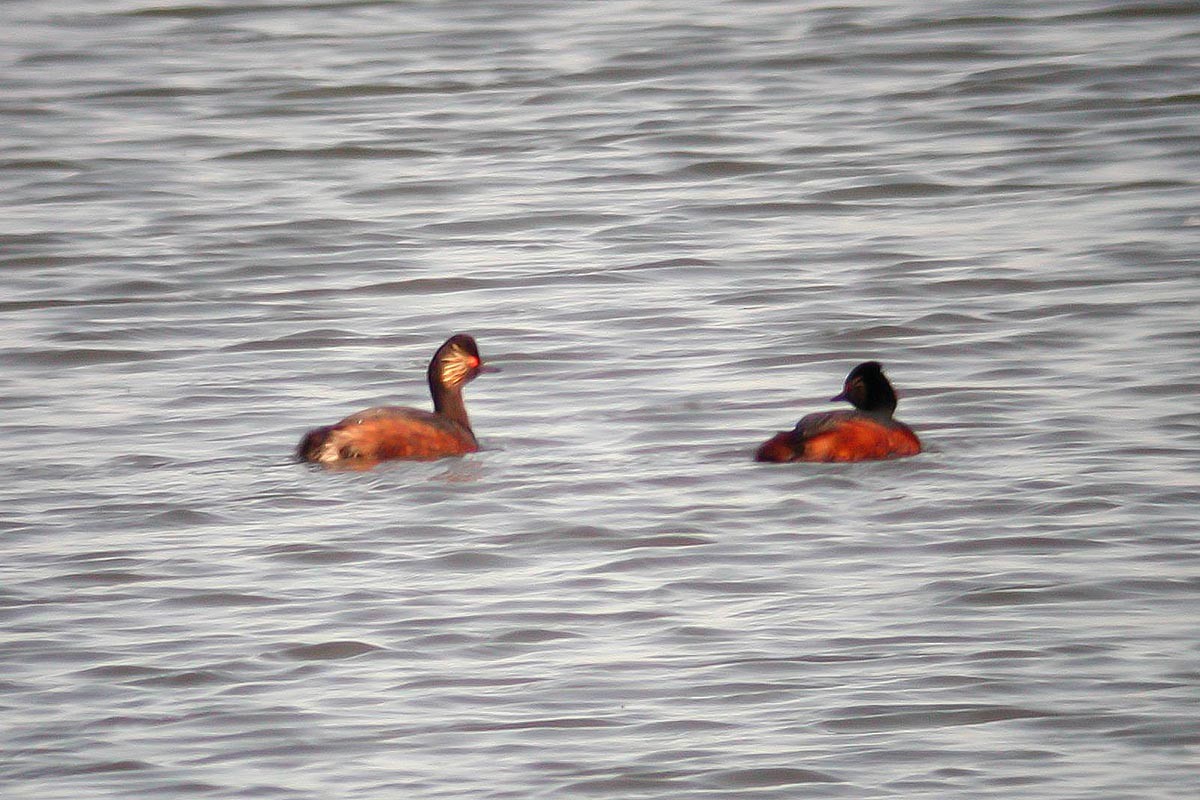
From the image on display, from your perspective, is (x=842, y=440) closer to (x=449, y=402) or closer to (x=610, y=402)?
(x=610, y=402)

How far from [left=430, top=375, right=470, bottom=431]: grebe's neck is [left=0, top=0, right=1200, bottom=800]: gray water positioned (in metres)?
0.15

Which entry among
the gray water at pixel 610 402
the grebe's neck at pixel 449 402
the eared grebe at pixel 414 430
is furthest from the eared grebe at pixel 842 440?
the grebe's neck at pixel 449 402

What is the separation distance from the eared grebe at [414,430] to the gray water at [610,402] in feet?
0.34

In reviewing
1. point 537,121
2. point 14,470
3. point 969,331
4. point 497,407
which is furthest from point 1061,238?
point 14,470

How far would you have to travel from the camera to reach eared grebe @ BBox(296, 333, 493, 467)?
9977 mm

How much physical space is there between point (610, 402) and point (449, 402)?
84 centimetres

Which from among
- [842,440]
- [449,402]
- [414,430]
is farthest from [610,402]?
[842,440]

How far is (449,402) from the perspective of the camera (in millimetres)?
10758

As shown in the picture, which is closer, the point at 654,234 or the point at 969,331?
the point at 969,331

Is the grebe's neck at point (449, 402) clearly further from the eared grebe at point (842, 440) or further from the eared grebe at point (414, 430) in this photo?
the eared grebe at point (842, 440)

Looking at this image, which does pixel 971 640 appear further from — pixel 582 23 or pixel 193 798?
pixel 582 23

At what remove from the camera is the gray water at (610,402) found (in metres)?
6.89

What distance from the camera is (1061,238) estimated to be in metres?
14.2

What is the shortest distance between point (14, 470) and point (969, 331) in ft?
15.5
